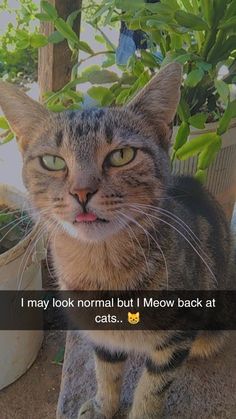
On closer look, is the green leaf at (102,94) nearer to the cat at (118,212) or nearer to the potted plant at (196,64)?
the potted plant at (196,64)

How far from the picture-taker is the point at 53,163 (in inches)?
30.2

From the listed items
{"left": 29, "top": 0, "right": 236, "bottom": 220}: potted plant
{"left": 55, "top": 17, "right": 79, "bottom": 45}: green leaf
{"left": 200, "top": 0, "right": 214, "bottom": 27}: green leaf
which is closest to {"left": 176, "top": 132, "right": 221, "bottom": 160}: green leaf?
{"left": 29, "top": 0, "right": 236, "bottom": 220}: potted plant

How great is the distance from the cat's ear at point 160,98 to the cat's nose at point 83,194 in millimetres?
173

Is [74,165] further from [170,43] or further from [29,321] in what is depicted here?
[29,321]

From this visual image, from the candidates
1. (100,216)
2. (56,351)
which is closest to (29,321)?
(56,351)

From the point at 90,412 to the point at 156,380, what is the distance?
0.53 ft

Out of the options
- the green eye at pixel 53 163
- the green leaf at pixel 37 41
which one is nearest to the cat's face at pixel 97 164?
the green eye at pixel 53 163

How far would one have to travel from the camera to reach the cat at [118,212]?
737 mm

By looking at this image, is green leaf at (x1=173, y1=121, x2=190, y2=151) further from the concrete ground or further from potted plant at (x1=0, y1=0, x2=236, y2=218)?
the concrete ground

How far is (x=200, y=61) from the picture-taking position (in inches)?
40.3

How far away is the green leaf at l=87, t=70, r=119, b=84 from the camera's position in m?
1.13

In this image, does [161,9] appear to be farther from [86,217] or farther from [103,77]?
[86,217]

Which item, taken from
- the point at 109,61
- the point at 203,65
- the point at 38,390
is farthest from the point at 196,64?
the point at 38,390

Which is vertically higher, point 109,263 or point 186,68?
point 186,68
